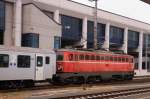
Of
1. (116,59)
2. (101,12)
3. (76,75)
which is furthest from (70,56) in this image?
(101,12)

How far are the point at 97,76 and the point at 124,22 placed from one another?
142 feet

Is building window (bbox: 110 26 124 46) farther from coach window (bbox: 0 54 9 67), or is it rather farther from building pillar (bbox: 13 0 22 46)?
coach window (bbox: 0 54 9 67)

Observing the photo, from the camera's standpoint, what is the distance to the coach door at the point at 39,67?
3077 cm

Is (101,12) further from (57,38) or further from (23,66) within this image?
(23,66)

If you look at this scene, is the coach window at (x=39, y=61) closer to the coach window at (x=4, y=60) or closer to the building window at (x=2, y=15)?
the coach window at (x=4, y=60)

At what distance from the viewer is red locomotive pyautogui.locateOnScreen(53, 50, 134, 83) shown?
114 feet

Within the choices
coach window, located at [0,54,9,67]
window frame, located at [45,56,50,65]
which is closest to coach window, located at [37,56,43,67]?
window frame, located at [45,56,50,65]

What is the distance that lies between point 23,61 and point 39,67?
202 cm

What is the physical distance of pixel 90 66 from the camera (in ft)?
126

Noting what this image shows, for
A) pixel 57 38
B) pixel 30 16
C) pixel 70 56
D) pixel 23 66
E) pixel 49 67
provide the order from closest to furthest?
pixel 23 66
pixel 49 67
pixel 70 56
pixel 30 16
pixel 57 38

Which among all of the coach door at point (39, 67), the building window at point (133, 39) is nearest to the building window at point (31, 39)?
the coach door at point (39, 67)

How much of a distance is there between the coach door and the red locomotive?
2805mm

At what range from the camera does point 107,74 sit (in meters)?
41.9

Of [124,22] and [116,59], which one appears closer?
[116,59]
